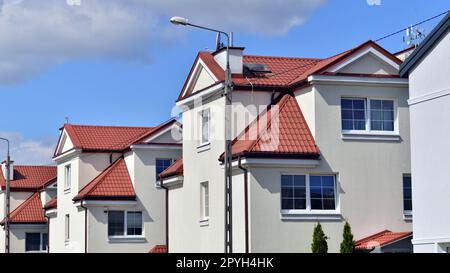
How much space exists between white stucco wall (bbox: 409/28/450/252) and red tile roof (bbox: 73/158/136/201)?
18680mm

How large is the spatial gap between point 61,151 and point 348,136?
20.7m

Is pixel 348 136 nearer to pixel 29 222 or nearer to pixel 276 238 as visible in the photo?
pixel 276 238

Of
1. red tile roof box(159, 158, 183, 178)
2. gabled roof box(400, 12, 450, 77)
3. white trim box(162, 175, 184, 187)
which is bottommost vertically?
white trim box(162, 175, 184, 187)

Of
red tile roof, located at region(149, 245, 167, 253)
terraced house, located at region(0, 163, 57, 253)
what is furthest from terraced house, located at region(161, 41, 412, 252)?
terraced house, located at region(0, 163, 57, 253)

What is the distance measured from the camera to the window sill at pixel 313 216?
1086 inches

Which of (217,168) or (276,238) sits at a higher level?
(217,168)

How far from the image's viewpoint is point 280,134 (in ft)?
93.1

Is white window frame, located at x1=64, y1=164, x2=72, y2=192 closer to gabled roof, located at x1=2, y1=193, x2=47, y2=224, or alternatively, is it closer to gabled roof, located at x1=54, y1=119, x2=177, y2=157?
gabled roof, located at x1=54, y1=119, x2=177, y2=157

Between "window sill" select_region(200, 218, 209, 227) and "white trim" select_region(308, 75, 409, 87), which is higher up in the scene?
"white trim" select_region(308, 75, 409, 87)

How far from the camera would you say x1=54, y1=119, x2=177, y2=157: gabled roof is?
42103 millimetres

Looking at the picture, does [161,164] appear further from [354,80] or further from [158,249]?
[354,80]
